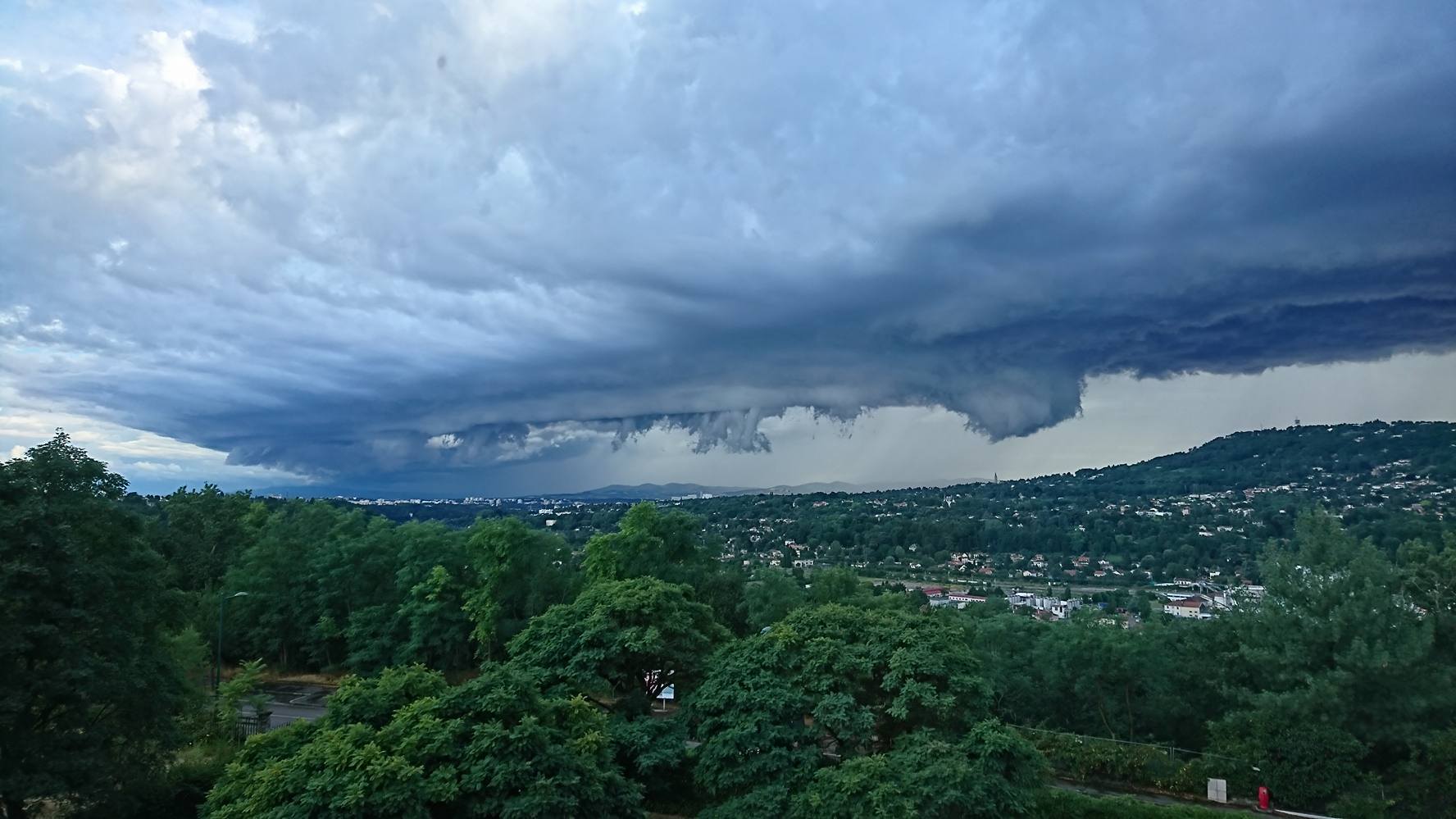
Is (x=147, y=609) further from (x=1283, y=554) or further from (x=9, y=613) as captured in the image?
(x=1283, y=554)

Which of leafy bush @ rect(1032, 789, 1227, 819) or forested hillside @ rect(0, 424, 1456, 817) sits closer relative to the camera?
forested hillside @ rect(0, 424, 1456, 817)

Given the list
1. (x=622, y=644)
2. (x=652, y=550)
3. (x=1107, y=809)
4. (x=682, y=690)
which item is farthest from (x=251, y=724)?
(x=1107, y=809)

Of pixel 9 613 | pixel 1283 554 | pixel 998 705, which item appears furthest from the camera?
pixel 998 705

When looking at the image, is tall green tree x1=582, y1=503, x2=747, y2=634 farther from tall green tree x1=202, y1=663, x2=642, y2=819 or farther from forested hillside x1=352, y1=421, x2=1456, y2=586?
forested hillside x1=352, y1=421, x2=1456, y2=586

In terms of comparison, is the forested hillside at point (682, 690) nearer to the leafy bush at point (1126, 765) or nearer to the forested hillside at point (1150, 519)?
the leafy bush at point (1126, 765)

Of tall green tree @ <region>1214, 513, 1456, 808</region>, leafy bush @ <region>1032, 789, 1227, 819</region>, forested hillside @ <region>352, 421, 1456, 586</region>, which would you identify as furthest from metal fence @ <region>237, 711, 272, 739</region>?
forested hillside @ <region>352, 421, 1456, 586</region>

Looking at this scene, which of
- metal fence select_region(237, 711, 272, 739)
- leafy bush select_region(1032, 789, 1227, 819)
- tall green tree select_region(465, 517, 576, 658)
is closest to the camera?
leafy bush select_region(1032, 789, 1227, 819)

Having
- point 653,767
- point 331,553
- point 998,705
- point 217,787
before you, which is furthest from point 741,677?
point 331,553
